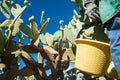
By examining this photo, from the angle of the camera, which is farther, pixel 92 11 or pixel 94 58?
pixel 92 11

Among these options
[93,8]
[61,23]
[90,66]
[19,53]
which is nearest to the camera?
[90,66]

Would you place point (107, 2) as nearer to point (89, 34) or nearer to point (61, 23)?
point (89, 34)

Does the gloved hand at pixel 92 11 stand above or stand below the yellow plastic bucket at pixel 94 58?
above

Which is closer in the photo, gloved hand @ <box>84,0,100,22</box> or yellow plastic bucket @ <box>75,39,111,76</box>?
yellow plastic bucket @ <box>75,39,111,76</box>

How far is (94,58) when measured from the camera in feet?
8.75

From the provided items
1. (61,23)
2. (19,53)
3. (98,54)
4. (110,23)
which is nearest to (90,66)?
(98,54)

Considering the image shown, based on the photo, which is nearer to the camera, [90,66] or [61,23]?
[90,66]

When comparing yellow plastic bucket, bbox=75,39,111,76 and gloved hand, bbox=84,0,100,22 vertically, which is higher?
gloved hand, bbox=84,0,100,22

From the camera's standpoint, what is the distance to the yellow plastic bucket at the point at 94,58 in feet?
8.73

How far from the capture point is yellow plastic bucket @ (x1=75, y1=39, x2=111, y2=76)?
2.66 meters

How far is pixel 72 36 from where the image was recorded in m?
3.49

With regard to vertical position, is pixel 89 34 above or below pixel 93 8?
below

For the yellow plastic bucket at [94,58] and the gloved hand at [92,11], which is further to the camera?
the gloved hand at [92,11]

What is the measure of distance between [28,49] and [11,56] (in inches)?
7.0
